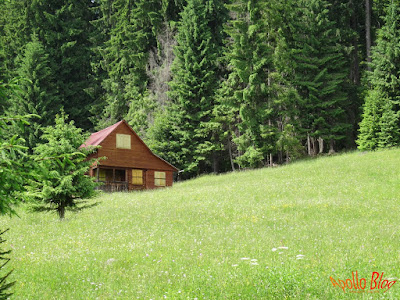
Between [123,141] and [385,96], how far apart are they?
90.4 feet

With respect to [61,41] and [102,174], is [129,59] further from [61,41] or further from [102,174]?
[102,174]

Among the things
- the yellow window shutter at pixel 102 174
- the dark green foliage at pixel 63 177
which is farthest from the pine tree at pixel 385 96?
the dark green foliage at pixel 63 177

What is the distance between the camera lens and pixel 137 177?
40.5 m

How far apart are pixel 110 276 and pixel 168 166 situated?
3290 cm

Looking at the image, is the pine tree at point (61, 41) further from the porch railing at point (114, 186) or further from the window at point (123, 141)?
the porch railing at point (114, 186)

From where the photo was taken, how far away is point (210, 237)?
42.5 feet

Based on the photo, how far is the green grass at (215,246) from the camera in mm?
7734

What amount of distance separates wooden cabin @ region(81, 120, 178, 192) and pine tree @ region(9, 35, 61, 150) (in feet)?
47.5

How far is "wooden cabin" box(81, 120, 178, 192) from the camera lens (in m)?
37.6

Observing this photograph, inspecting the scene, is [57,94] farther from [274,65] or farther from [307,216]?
[307,216]

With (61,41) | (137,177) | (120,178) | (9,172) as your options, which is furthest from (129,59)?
(9,172)

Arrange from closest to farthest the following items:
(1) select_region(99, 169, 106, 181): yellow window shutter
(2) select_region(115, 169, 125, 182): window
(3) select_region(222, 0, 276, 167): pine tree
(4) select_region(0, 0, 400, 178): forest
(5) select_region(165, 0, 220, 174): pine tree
→ (1) select_region(99, 169, 106, 181): yellow window shutter → (2) select_region(115, 169, 125, 182): window → (3) select_region(222, 0, 276, 167): pine tree → (4) select_region(0, 0, 400, 178): forest → (5) select_region(165, 0, 220, 174): pine tree

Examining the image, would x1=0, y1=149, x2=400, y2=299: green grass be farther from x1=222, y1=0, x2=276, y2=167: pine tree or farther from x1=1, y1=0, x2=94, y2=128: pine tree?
x1=1, y1=0, x2=94, y2=128: pine tree

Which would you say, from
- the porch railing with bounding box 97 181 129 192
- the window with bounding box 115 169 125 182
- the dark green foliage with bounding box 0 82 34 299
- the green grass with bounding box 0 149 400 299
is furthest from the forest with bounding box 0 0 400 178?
the dark green foliage with bounding box 0 82 34 299
